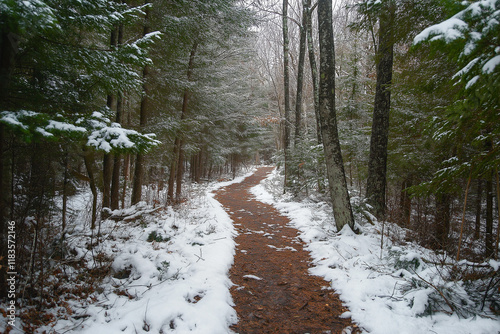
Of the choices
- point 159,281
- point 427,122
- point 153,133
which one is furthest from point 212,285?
point 427,122

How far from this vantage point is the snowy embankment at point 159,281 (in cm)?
277

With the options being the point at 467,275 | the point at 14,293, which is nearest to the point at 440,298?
the point at 467,275

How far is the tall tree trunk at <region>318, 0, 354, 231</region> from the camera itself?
602 cm

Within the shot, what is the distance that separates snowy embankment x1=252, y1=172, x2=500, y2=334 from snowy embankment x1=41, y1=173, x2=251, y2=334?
1760mm

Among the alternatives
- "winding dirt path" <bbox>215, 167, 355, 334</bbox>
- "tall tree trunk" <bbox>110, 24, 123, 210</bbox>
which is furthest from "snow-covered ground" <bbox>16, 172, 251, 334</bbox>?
"tall tree trunk" <bbox>110, 24, 123, 210</bbox>

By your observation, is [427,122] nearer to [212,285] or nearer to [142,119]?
[212,285]

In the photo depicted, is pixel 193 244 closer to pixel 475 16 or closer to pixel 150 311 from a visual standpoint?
pixel 150 311

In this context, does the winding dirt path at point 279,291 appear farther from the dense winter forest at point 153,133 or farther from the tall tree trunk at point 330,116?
the tall tree trunk at point 330,116

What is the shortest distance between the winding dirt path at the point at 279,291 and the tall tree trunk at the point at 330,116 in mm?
1443

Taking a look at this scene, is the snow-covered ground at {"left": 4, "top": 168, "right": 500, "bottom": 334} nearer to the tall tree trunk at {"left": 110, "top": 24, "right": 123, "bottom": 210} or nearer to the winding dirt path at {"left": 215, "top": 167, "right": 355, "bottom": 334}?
the winding dirt path at {"left": 215, "top": 167, "right": 355, "bottom": 334}

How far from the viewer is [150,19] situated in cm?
750

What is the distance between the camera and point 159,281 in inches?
150

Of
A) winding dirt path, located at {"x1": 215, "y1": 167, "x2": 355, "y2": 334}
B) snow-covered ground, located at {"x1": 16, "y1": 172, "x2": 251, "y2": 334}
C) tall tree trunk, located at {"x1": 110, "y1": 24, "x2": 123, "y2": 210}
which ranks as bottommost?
winding dirt path, located at {"x1": 215, "y1": 167, "x2": 355, "y2": 334}

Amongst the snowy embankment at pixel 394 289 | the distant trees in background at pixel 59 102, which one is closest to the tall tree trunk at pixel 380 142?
the snowy embankment at pixel 394 289
